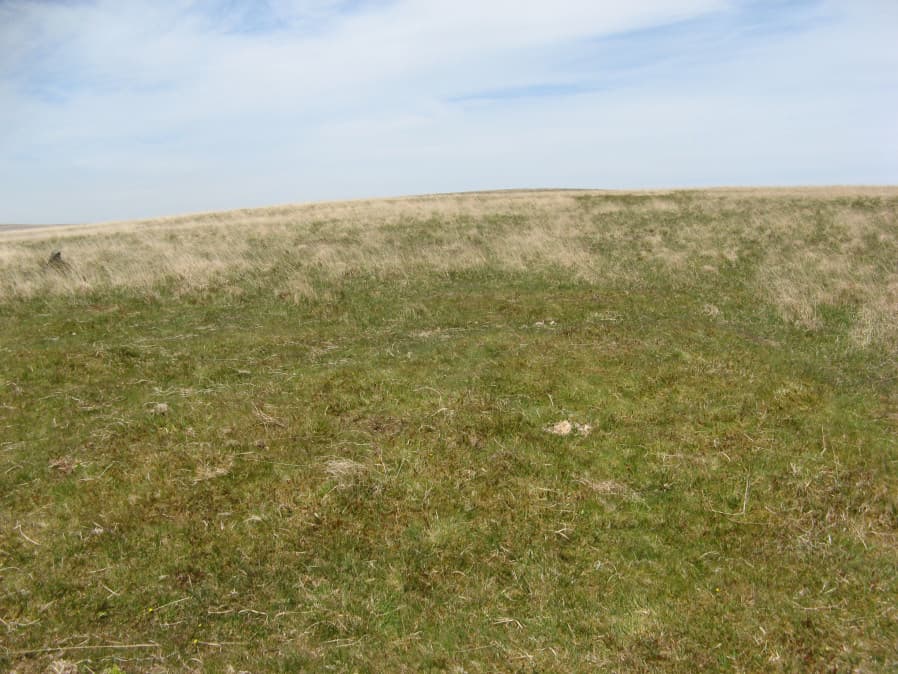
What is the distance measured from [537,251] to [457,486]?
48.0 feet

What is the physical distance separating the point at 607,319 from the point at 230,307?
9730 millimetres

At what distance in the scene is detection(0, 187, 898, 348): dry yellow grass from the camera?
625 inches

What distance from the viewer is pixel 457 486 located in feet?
22.5

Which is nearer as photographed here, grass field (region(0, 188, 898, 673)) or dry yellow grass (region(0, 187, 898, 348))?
grass field (region(0, 188, 898, 673))

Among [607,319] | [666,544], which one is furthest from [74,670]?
[607,319]

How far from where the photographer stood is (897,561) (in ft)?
18.0

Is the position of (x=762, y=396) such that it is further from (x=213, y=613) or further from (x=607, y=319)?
(x=213, y=613)

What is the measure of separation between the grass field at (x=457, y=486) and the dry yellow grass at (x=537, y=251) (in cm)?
172

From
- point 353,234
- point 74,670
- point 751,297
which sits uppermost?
point 353,234

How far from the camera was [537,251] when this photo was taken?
66.6ft

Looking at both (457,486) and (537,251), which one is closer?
(457,486)

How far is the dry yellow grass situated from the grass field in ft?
5.63

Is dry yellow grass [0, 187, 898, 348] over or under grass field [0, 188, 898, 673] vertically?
over

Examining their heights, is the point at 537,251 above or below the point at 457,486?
above
